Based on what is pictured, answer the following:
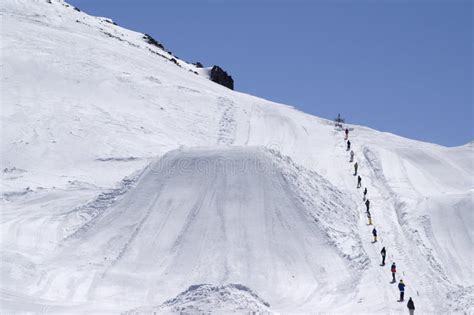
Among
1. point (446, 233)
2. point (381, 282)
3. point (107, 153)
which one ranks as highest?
point (107, 153)

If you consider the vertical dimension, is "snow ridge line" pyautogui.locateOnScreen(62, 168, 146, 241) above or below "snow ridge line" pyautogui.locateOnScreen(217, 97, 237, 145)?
below

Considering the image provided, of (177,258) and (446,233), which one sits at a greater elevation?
(446,233)

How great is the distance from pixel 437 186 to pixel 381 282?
17.7 metres

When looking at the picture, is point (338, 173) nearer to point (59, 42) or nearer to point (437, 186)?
point (437, 186)

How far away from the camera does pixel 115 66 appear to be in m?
62.7

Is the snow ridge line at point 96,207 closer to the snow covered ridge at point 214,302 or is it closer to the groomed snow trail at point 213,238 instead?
the groomed snow trail at point 213,238

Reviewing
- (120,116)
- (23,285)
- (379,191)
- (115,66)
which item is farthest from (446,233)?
(115,66)

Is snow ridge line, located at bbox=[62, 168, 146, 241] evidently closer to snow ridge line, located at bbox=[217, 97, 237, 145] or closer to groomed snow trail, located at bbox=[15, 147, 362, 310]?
groomed snow trail, located at bbox=[15, 147, 362, 310]

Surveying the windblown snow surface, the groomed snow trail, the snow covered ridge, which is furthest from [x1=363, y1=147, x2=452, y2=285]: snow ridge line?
the snow covered ridge

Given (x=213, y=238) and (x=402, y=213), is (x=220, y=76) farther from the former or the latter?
(x=213, y=238)

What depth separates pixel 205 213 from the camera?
32.4 m

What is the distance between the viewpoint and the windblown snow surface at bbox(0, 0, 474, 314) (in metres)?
26.7

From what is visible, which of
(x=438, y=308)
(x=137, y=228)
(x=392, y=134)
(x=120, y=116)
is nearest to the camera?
(x=438, y=308)

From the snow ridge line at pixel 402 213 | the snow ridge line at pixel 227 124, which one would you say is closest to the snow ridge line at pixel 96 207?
the snow ridge line at pixel 402 213
